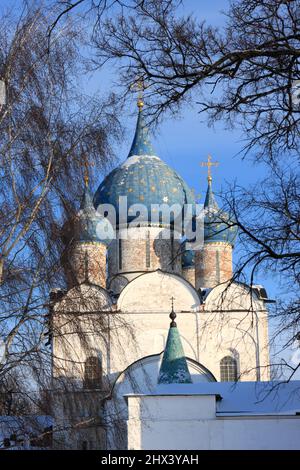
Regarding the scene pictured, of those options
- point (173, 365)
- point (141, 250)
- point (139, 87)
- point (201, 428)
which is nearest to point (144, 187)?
point (141, 250)

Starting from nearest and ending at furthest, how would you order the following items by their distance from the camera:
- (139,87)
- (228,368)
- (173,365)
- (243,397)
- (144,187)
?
(139,87) < (243,397) < (173,365) < (228,368) < (144,187)

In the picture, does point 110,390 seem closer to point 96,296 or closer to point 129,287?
point 96,296

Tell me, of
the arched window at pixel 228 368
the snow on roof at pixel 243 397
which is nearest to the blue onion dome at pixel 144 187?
the arched window at pixel 228 368

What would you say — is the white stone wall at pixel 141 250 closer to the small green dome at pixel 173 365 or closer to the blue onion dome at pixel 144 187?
the blue onion dome at pixel 144 187

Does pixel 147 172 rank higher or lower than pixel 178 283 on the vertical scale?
higher

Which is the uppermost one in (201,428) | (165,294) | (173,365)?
(165,294)

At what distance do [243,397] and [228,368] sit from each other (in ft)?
17.1

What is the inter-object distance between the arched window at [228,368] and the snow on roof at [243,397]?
4067 mm

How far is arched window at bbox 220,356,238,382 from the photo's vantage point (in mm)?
23938

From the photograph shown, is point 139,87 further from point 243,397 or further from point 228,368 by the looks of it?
point 228,368

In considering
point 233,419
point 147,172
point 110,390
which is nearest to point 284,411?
point 233,419

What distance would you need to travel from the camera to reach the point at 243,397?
18781 millimetres

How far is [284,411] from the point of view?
679 inches
